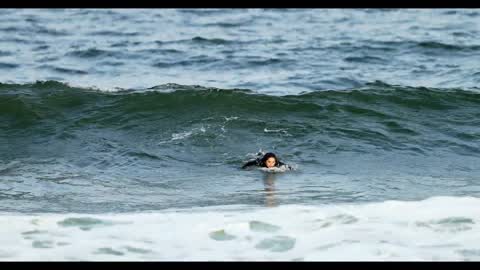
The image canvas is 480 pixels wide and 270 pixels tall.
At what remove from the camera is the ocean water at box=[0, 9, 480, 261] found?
905 centimetres

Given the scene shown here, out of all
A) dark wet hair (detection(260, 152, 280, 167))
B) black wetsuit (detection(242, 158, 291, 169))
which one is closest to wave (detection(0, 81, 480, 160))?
black wetsuit (detection(242, 158, 291, 169))

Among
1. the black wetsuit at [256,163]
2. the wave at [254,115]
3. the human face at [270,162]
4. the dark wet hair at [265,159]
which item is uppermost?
the wave at [254,115]

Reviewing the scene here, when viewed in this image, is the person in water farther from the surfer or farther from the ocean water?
the ocean water

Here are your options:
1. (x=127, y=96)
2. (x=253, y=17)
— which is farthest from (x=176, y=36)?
(x=127, y=96)

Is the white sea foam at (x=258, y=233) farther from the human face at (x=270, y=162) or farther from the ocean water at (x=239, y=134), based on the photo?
the human face at (x=270, y=162)

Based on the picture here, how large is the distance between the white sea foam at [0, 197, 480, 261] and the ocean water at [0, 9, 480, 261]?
26 mm

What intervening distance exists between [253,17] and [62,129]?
481 inches

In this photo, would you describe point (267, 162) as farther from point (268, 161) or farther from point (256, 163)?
point (256, 163)

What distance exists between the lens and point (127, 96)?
55.1ft

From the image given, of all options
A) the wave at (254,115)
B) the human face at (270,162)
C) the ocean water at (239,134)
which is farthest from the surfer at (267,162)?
the wave at (254,115)

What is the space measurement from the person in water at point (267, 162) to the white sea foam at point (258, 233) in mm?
1962

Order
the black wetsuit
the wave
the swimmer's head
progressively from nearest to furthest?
the swimmer's head, the black wetsuit, the wave

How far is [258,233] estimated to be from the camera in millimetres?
9109

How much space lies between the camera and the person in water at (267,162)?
12.1m
